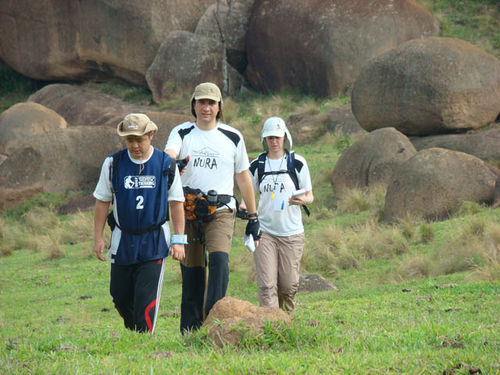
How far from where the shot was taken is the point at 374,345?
4949mm

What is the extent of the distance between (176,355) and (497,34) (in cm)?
2422

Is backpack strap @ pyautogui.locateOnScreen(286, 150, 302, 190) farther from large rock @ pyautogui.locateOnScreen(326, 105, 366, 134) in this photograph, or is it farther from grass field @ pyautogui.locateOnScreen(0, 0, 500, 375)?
large rock @ pyautogui.locateOnScreen(326, 105, 366, 134)

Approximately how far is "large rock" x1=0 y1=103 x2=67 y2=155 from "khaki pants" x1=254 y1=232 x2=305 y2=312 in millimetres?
16913

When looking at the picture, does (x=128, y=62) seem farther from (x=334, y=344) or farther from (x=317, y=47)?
(x=334, y=344)

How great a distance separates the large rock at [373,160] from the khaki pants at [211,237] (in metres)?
9.56

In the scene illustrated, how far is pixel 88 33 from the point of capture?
30609mm

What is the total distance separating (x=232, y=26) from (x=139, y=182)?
75.9ft

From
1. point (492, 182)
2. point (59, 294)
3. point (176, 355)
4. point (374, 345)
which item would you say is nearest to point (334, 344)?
point (374, 345)

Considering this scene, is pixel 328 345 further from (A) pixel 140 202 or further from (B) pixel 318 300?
(B) pixel 318 300

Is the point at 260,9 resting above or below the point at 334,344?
above

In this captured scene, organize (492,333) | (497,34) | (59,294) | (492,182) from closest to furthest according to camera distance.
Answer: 1. (492,333)
2. (59,294)
3. (492,182)
4. (497,34)

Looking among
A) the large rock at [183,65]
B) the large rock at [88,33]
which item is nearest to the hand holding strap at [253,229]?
the large rock at [183,65]

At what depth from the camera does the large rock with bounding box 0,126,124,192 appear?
19250mm

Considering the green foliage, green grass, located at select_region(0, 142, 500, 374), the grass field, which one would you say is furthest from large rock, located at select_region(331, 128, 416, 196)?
the green foliage
